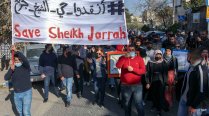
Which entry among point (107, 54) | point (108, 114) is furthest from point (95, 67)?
point (108, 114)

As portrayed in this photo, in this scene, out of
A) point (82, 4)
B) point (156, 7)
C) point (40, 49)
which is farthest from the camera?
point (156, 7)

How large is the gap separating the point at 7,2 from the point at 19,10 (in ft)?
19.9

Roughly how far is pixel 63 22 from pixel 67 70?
93.8 inches

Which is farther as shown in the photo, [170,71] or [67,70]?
[67,70]

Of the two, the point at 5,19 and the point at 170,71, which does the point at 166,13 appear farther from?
the point at 170,71

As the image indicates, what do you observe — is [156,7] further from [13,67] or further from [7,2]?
[13,67]

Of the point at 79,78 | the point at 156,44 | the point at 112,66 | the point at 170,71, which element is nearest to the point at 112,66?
the point at 112,66

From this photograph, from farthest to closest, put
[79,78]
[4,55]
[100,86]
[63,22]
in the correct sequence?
[4,55] < [79,78] < [100,86] < [63,22]

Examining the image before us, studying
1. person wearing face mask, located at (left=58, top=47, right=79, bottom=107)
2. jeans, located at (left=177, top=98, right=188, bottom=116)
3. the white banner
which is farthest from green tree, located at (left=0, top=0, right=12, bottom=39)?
jeans, located at (left=177, top=98, right=188, bottom=116)

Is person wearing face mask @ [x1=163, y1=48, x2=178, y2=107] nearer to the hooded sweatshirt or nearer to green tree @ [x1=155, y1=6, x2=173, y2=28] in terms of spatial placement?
the hooded sweatshirt

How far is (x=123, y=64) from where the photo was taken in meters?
7.82

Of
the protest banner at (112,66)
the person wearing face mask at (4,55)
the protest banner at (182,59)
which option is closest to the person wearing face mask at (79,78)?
the protest banner at (112,66)

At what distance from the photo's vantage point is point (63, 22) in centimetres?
823

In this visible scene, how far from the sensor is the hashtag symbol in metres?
7.95
